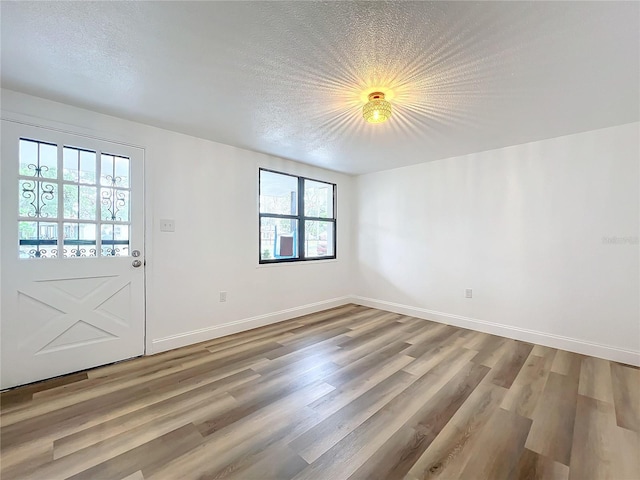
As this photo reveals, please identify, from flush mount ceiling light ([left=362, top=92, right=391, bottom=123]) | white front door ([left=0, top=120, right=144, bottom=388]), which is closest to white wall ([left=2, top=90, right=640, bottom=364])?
white front door ([left=0, top=120, right=144, bottom=388])

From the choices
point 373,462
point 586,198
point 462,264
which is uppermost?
point 586,198

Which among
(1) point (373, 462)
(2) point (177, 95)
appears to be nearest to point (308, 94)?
(2) point (177, 95)

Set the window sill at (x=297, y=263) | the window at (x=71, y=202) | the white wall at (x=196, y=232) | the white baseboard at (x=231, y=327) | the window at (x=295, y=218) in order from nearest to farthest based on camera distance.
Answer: the window at (x=71, y=202) < the white wall at (x=196, y=232) < the white baseboard at (x=231, y=327) < the window sill at (x=297, y=263) < the window at (x=295, y=218)

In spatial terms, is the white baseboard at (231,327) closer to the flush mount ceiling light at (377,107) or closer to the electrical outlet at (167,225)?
the electrical outlet at (167,225)

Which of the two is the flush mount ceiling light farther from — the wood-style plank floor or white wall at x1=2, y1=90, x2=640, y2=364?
the wood-style plank floor

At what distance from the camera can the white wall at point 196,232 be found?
8.85 feet

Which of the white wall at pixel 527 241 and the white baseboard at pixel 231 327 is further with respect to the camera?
the white baseboard at pixel 231 327

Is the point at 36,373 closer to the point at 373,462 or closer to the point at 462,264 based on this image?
the point at 373,462

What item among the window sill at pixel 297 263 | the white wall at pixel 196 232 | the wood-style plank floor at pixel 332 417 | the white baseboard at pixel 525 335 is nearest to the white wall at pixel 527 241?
the white baseboard at pixel 525 335

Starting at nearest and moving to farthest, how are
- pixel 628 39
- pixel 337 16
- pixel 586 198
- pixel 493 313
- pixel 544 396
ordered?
pixel 337 16
pixel 628 39
pixel 544 396
pixel 586 198
pixel 493 313

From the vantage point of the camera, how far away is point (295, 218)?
432 centimetres

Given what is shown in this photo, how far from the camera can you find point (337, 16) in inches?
56.1

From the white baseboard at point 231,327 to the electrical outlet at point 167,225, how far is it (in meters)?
1.14

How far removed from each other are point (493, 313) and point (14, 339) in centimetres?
477
